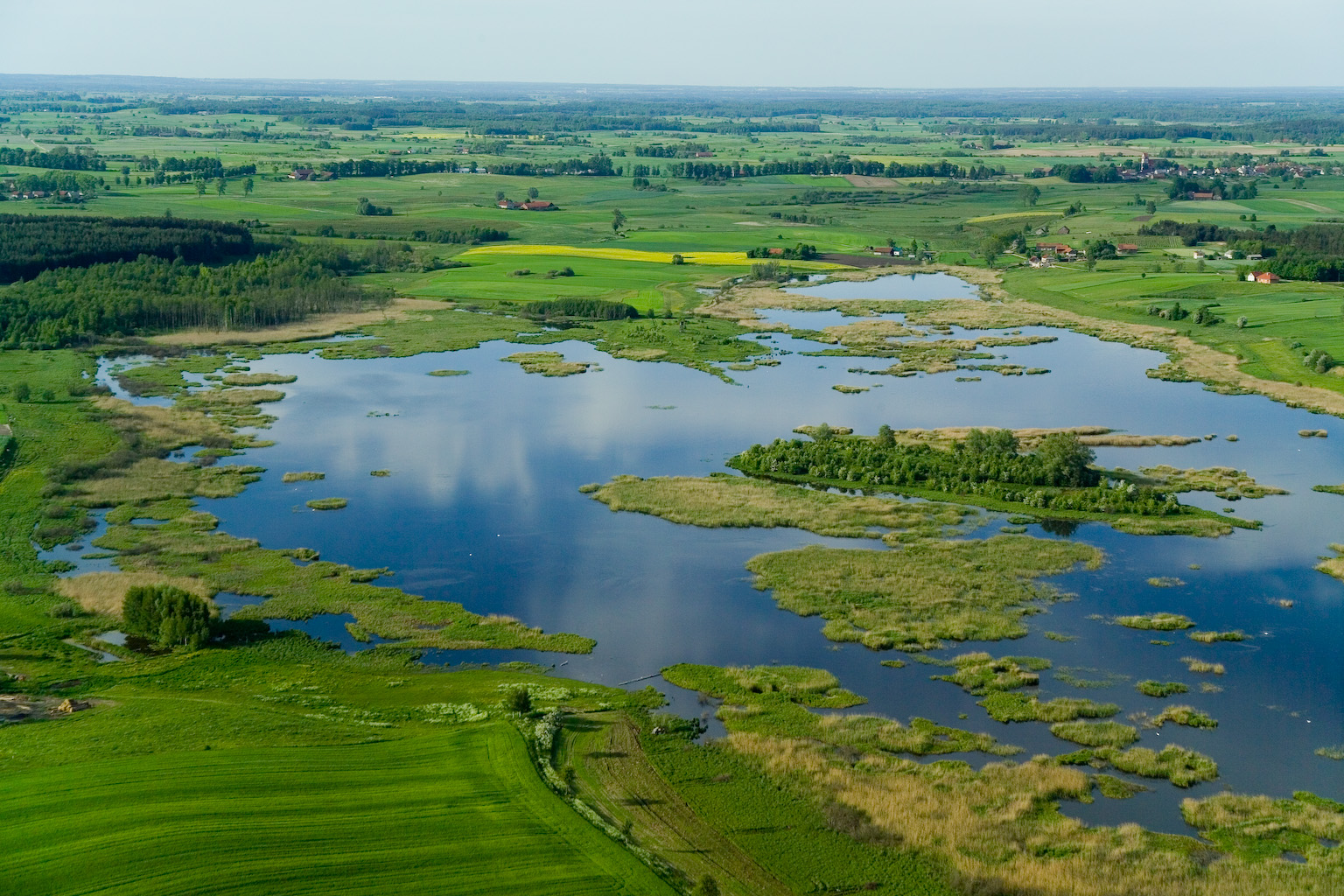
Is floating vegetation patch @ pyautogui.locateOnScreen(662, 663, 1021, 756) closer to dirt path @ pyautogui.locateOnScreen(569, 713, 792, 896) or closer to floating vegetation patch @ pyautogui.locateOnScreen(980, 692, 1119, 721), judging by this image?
floating vegetation patch @ pyautogui.locateOnScreen(980, 692, 1119, 721)

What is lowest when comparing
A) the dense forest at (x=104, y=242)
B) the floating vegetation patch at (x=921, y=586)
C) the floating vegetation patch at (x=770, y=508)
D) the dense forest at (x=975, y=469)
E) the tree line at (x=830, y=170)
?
the floating vegetation patch at (x=921, y=586)

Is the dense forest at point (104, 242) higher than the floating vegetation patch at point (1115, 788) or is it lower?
higher

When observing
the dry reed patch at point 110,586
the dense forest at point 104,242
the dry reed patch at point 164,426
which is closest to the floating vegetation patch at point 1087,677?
the dry reed patch at point 110,586

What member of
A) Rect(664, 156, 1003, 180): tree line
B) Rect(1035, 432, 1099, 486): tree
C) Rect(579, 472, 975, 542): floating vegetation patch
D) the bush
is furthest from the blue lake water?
Rect(664, 156, 1003, 180): tree line

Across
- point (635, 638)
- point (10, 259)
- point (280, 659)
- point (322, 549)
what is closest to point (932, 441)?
point (635, 638)

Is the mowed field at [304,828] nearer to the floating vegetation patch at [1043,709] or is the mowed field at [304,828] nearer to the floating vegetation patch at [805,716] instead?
the floating vegetation patch at [805,716]

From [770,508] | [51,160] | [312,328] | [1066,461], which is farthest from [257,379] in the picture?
[51,160]
